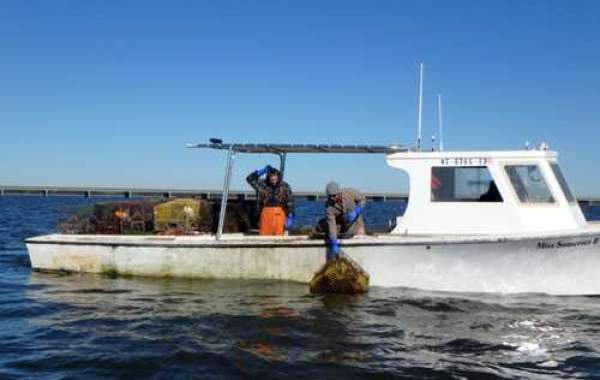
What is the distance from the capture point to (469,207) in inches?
520

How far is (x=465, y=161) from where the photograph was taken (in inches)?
525

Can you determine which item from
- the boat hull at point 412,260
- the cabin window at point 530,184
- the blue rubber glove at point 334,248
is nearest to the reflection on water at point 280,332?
the boat hull at point 412,260

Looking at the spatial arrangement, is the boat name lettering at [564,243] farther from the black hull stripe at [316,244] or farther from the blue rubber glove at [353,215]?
the blue rubber glove at [353,215]

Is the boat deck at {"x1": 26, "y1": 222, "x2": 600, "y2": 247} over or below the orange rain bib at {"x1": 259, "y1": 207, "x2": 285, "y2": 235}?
below

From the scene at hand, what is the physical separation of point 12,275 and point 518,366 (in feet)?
36.9

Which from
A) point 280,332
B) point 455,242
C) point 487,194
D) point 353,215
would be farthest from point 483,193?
point 280,332

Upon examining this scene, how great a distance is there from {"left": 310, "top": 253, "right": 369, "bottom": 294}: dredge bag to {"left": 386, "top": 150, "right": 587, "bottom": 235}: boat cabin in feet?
4.31

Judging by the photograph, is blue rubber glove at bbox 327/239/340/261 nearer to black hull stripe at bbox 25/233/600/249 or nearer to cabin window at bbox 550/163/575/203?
black hull stripe at bbox 25/233/600/249

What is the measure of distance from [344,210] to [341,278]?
1349mm

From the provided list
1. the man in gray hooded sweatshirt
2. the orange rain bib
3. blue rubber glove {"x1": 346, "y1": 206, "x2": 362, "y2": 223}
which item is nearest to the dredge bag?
the man in gray hooded sweatshirt

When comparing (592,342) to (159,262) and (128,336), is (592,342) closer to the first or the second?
(128,336)

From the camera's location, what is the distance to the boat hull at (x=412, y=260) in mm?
12422

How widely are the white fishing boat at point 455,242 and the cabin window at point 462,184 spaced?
0.02 m

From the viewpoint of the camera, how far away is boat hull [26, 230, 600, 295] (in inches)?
489
